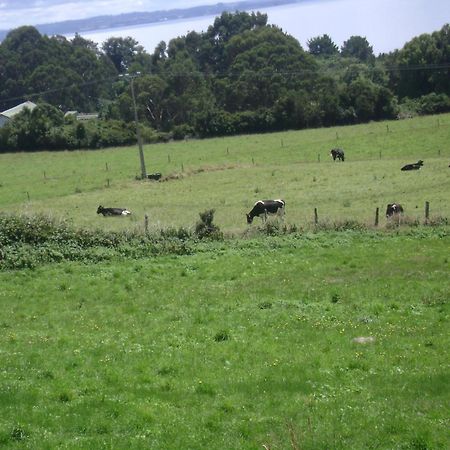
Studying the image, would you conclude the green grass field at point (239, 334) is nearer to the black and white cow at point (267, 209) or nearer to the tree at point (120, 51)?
the black and white cow at point (267, 209)

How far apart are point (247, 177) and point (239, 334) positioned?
30.1 metres

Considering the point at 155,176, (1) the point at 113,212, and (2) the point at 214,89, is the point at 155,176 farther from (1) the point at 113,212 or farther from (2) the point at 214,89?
(2) the point at 214,89

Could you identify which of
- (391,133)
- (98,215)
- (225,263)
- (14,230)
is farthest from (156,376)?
(391,133)

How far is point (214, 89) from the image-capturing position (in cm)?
9619

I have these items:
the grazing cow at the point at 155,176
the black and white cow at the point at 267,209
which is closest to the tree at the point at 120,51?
the grazing cow at the point at 155,176

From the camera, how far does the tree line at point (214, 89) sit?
75375 millimetres

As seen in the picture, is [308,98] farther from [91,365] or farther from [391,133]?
[91,365]

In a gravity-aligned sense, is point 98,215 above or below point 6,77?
below

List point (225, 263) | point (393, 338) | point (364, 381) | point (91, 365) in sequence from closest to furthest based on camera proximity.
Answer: point (364, 381)
point (91, 365)
point (393, 338)
point (225, 263)

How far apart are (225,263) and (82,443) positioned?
13.5 metres

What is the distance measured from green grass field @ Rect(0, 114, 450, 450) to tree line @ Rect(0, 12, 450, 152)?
76.4 feet

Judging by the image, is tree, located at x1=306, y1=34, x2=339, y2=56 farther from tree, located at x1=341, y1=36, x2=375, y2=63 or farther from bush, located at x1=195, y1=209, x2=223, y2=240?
bush, located at x1=195, y1=209, x2=223, y2=240

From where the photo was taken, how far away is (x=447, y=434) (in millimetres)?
10516

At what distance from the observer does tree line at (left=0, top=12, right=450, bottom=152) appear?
7538 centimetres
